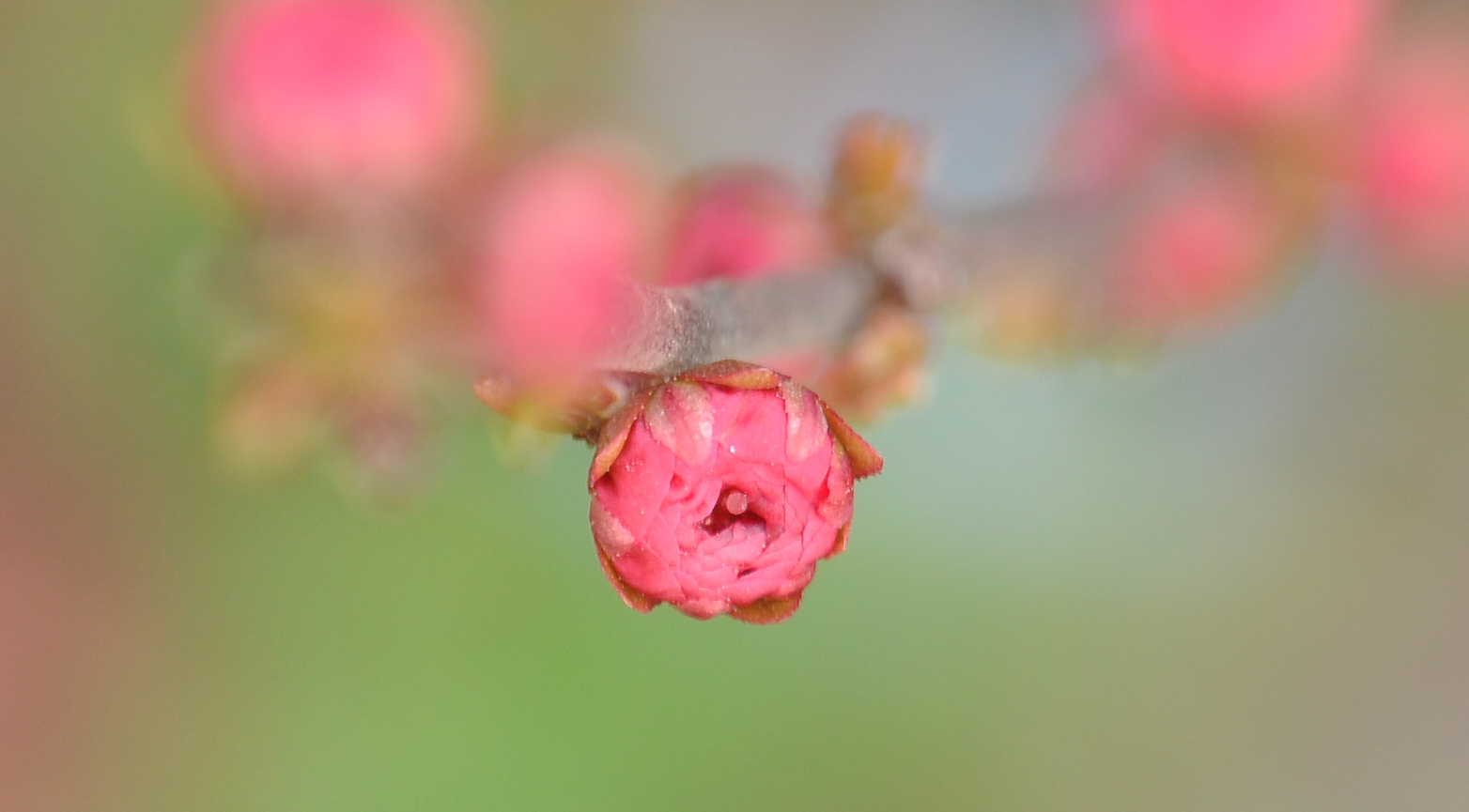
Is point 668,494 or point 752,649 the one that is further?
point 752,649

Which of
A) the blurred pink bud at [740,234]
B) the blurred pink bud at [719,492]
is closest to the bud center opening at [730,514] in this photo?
the blurred pink bud at [719,492]

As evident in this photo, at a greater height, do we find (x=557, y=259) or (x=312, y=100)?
(x=312, y=100)

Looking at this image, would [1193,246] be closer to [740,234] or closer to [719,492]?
[740,234]

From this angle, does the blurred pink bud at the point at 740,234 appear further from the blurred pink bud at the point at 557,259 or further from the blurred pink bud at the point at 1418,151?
the blurred pink bud at the point at 1418,151

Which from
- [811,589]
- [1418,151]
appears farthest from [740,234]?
[811,589]

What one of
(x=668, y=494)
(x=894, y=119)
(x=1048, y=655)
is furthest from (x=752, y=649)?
(x=668, y=494)

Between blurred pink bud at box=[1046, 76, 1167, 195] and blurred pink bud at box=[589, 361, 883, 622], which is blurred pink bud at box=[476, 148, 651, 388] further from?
blurred pink bud at box=[1046, 76, 1167, 195]

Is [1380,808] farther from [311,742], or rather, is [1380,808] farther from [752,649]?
[311,742]
